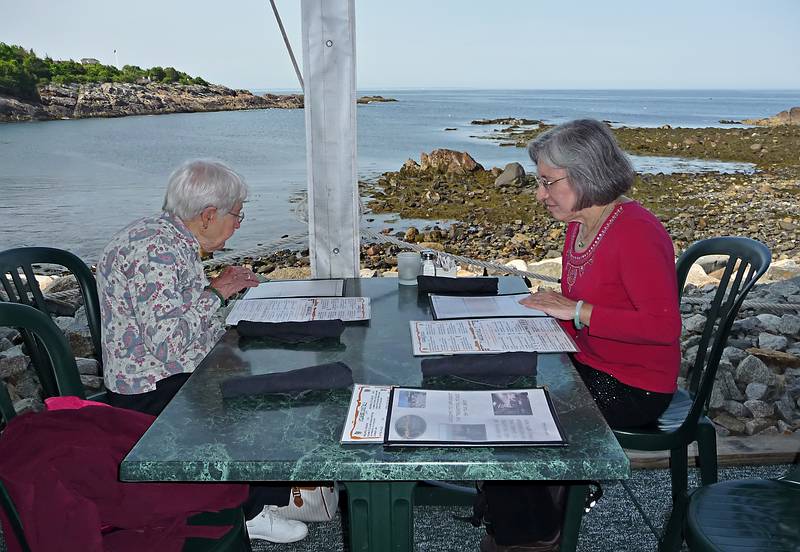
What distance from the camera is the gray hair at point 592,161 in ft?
6.25

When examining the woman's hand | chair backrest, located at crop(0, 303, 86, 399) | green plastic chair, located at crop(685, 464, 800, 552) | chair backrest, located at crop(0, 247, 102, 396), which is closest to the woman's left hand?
green plastic chair, located at crop(685, 464, 800, 552)

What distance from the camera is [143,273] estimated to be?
169 centimetres

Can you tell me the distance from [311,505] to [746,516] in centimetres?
123

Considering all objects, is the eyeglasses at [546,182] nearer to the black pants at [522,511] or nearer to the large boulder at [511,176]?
the black pants at [522,511]

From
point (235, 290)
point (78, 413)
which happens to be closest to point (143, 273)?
point (235, 290)

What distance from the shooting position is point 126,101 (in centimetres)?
579

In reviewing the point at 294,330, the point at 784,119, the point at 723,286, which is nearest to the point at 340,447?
the point at 294,330

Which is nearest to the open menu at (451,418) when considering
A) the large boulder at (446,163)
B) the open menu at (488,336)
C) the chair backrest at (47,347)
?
the open menu at (488,336)

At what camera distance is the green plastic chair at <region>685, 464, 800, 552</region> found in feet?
4.48

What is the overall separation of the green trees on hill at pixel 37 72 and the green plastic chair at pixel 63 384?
15.3ft

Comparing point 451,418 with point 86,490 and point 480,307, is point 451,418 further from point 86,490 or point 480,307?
point 480,307

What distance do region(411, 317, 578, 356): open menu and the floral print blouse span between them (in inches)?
22.3

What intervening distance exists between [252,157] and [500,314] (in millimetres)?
8266

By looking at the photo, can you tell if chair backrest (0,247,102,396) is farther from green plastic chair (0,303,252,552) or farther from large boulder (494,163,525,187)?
large boulder (494,163,525,187)
